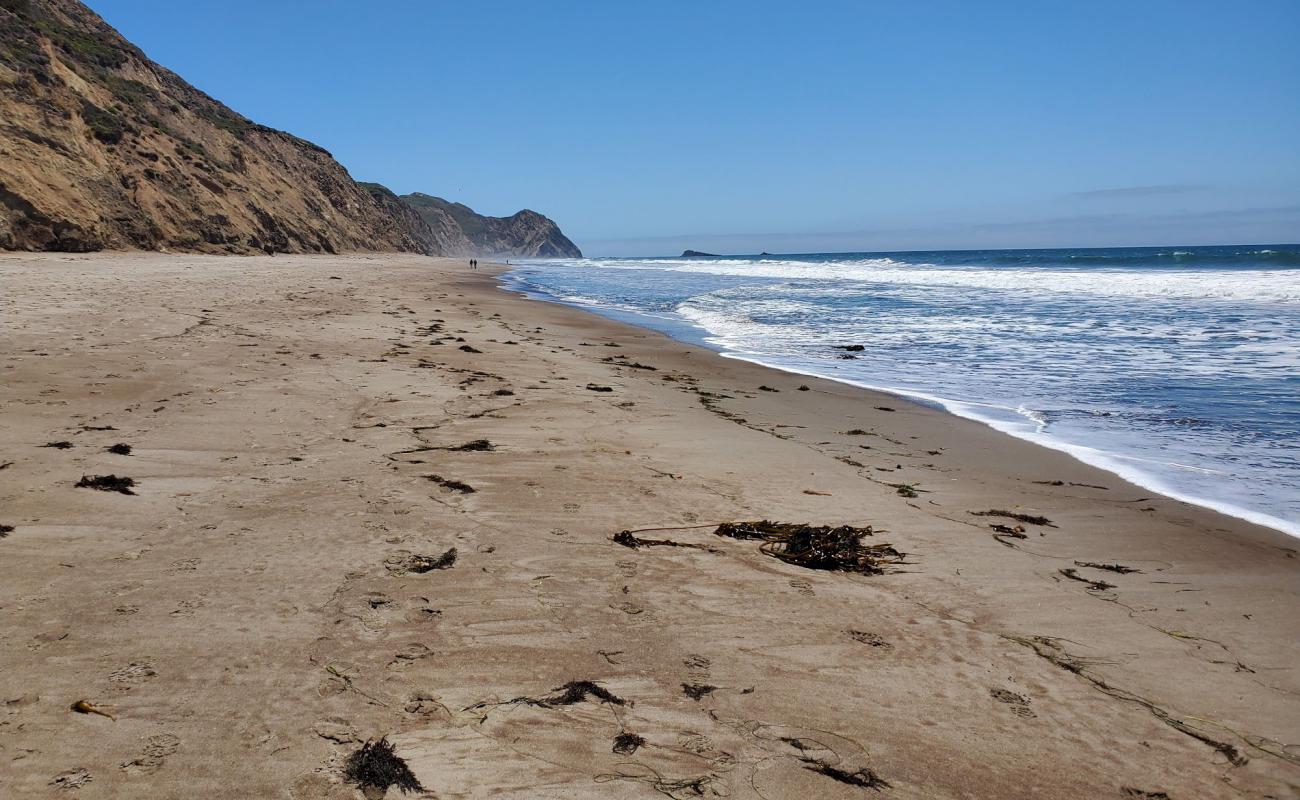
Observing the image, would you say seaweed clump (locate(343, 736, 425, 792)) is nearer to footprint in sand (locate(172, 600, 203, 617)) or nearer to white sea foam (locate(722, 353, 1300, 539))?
footprint in sand (locate(172, 600, 203, 617))

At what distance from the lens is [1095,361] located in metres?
11.1

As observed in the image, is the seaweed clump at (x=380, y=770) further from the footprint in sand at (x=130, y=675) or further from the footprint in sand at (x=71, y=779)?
the footprint in sand at (x=130, y=675)

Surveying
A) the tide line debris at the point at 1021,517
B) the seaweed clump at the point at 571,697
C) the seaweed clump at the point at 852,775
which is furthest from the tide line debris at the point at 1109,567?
the seaweed clump at the point at 571,697

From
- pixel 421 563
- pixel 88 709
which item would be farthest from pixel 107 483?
pixel 88 709

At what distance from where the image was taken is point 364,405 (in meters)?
6.33

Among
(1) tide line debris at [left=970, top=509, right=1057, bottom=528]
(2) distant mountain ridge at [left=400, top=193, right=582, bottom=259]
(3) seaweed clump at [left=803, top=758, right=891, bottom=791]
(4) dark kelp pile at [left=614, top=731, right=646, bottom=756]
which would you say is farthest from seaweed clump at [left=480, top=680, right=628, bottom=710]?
(2) distant mountain ridge at [left=400, top=193, right=582, bottom=259]

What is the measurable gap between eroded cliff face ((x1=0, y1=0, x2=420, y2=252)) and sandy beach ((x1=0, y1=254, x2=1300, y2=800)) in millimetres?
22015

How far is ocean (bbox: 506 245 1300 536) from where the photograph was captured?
Answer: 19.7 ft

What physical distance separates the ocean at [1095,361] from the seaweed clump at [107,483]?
20.6 ft

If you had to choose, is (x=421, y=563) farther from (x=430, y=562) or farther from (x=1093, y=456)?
(x=1093, y=456)

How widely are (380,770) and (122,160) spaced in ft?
114

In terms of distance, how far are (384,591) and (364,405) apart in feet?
11.9

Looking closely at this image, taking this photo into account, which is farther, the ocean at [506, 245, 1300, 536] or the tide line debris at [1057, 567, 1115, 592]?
the ocean at [506, 245, 1300, 536]

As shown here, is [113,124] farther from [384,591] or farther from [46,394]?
[384,591]
